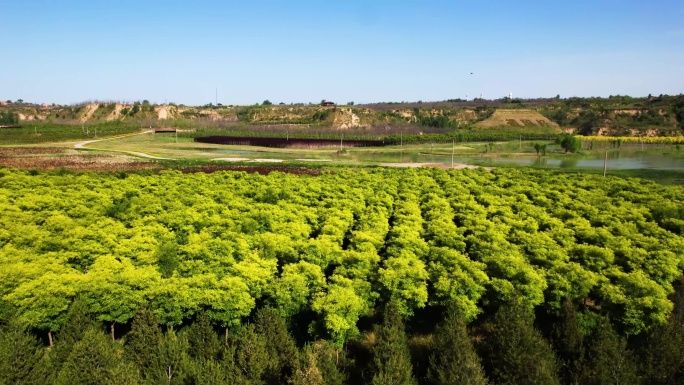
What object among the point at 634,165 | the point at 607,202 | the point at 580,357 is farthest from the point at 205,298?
the point at 634,165

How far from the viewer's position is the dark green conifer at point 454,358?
55.1 ft

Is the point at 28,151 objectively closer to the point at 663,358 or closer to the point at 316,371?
the point at 316,371

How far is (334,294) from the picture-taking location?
22.1 metres

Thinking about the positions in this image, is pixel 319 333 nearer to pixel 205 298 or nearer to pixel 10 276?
pixel 205 298

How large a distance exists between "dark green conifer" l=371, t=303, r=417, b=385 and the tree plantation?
81mm

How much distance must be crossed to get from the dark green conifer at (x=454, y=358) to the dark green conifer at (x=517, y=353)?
90 centimetres

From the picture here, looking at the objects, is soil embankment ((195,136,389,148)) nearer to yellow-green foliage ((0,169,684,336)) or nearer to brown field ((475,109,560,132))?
brown field ((475,109,560,132))

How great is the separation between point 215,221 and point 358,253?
1109cm

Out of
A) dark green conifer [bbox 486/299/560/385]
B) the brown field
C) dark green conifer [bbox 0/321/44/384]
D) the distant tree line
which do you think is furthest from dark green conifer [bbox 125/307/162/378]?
the distant tree line

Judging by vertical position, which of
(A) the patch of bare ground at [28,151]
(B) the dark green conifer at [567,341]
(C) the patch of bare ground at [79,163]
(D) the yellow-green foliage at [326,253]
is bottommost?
(B) the dark green conifer at [567,341]

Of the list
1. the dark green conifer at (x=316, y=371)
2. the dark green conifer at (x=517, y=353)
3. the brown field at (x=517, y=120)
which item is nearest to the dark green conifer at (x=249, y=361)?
the dark green conifer at (x=316, y=371)

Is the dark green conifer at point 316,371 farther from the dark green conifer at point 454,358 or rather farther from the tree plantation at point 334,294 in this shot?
the dark green conifer at point 454,358

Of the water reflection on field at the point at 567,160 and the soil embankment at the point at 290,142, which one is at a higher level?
the soil embankment at the point at 290,142

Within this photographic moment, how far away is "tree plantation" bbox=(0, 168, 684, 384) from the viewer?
18.4 meters
